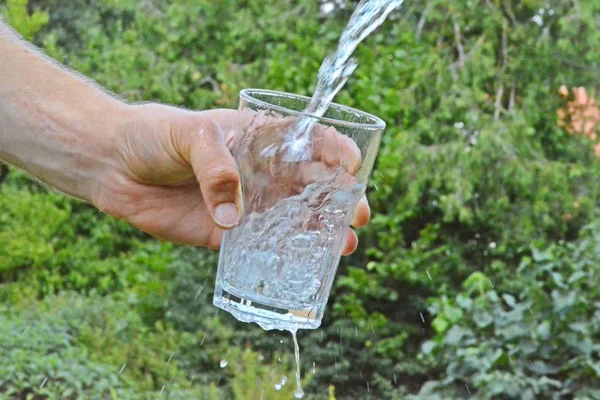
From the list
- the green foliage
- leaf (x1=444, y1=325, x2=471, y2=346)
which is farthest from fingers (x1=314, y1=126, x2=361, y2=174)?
leaf (x1=444, y1=325, x2=471, y2=346)

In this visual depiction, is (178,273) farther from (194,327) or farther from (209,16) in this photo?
(209,16)

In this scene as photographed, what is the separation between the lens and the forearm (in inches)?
64.5

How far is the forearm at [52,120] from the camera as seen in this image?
5.38 ft

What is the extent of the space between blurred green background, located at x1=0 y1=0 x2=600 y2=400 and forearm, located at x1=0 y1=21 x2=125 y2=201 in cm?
178

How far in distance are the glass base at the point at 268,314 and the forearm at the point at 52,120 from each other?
1.19 ft

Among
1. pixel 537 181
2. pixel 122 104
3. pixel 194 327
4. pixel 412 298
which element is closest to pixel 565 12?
pixel 537 181

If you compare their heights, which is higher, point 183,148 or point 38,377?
point 183,148

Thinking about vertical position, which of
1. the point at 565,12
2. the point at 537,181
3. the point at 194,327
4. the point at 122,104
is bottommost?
the point at 194,327

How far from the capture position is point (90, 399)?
10.8 ft

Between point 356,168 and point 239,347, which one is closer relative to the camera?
point 356,168

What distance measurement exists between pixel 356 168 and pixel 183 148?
0.91ft

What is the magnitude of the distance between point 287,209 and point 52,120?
519mm

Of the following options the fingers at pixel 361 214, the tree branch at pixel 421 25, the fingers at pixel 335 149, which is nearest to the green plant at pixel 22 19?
the tree branch at pixel 421 25

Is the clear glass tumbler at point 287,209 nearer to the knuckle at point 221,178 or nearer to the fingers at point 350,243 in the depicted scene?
the knuckle at point 221,178
